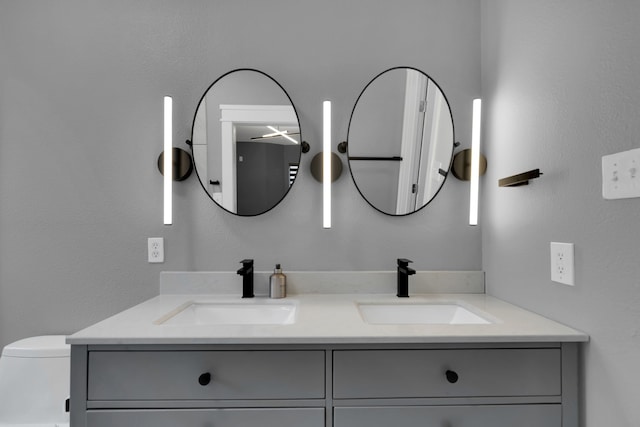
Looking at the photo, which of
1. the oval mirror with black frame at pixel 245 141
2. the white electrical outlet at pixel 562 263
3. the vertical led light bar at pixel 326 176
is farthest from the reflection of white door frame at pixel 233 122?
the white electrical outlet at pixel 562 263

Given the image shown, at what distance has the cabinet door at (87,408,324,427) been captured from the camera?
0.95 m

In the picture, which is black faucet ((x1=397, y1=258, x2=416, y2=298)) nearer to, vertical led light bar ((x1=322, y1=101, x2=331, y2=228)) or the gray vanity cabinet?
vertical led light bar ((x1=322, y1=101, x2=331, y2=228))

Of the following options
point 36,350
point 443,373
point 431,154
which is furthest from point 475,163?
point 36,350

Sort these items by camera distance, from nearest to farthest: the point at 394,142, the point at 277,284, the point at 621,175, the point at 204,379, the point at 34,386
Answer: the point at 621,175, the point at 204,379, the point at 34,386, the point at 277,284, the point at 394,142

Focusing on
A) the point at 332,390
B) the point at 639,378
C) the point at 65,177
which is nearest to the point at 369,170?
the point at 332,390

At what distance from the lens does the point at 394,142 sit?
1531mm

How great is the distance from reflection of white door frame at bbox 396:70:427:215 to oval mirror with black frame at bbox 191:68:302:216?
50 centimetres

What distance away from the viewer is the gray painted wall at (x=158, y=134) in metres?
1.52

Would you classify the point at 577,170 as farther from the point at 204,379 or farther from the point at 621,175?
the point at 204,379

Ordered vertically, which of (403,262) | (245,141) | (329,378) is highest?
(245,141)

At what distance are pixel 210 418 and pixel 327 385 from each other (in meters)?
0.34

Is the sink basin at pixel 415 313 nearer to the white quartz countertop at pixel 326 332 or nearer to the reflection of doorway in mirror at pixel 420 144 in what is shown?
the white quartz countertop at pixel 326 332

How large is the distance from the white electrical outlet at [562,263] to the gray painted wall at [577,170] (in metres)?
0.02

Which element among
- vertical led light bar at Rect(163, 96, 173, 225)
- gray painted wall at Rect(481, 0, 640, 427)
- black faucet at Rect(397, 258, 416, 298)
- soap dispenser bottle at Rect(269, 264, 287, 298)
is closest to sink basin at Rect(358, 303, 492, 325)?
black faucet at Rect(397, 258, 416, 298)
